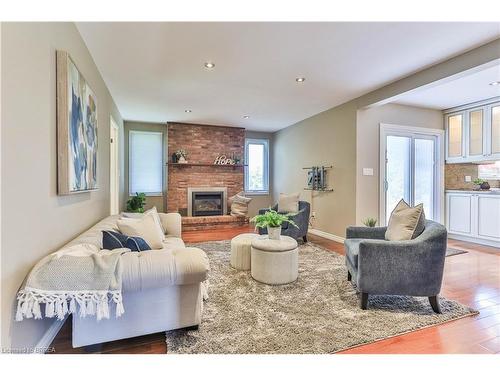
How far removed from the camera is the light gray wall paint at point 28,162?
1279 millimetres

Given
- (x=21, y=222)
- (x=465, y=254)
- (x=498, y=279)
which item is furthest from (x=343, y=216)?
(x=21, y=222)

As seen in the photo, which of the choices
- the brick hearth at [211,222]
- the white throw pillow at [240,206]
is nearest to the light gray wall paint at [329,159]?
the white throw pillow at [240,206]

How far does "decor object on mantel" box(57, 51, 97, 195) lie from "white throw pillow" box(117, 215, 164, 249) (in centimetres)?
48

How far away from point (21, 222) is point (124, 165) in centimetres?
502

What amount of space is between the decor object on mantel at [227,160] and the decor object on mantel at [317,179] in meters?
2.03

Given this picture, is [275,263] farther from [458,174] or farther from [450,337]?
[458,174]

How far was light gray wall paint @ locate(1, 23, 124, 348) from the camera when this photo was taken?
4.20ft

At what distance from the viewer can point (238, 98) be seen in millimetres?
4324

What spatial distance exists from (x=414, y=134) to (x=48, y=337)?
223 inches

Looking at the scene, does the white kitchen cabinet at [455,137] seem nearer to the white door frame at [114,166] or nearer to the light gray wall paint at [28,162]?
the light gray wall paint at [28,162]

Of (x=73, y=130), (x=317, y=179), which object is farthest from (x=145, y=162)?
(x=73, y=130)

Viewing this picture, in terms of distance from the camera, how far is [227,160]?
664 centimetres

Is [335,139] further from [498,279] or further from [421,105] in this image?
[498,279]

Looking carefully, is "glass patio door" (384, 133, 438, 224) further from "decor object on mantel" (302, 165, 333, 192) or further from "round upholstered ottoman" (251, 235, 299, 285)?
"round upholstered ottoman" (251, 235, 299, 285)
